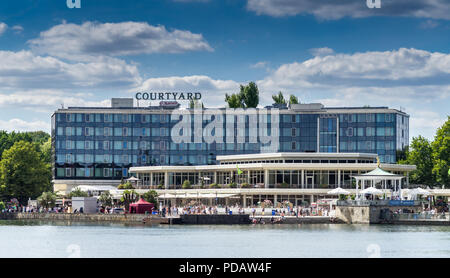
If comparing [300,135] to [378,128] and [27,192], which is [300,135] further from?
[27,192]

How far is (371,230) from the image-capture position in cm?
9925

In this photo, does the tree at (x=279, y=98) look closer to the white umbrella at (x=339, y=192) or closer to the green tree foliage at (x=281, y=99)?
the green tree foliage at (x=281, y=99)

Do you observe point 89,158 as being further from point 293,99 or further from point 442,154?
point 442,154

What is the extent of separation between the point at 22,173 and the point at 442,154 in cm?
6950

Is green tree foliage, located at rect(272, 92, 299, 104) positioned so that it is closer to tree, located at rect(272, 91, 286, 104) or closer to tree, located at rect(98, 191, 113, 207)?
tree, located at rect(272, 91, 286, 104)

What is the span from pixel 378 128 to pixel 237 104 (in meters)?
28.5

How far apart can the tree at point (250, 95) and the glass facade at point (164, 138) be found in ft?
17.4

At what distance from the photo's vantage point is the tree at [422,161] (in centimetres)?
14438

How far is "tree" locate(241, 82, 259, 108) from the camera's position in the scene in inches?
6944

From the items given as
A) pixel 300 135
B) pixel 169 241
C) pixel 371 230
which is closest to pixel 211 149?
pixel 300 135

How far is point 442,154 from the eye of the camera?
458 feet

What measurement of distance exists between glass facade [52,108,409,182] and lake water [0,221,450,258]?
6461 cm

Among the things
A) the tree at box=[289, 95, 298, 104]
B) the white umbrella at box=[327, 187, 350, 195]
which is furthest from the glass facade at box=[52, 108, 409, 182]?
the white umbrella at box=[327, 187, 350, 195]

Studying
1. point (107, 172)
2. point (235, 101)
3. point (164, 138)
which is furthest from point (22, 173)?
point (235, 101)
